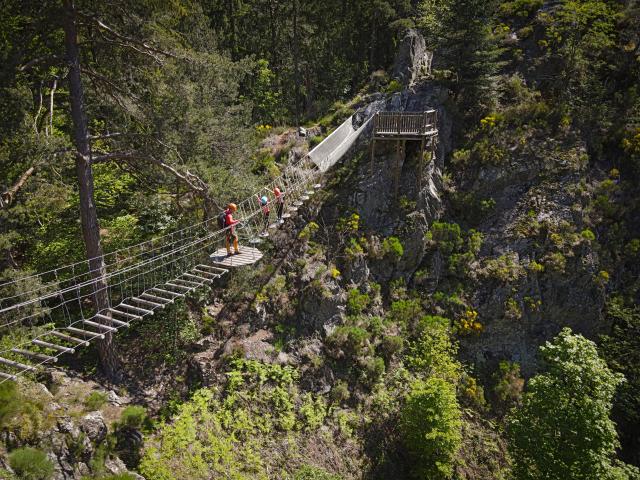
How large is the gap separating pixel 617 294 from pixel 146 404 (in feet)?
49.2

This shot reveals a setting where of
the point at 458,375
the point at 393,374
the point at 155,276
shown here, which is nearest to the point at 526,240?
the point at 458,375

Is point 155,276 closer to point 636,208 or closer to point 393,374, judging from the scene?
point 393,374

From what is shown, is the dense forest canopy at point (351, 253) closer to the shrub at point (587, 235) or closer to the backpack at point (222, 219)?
the shrub at point (587, 235)

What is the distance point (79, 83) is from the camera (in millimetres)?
8875

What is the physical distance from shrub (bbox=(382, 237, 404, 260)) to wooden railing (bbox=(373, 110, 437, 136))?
341 cm

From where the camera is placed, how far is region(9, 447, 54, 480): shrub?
22.1 feet

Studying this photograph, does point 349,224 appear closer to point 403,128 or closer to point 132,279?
point 403,128

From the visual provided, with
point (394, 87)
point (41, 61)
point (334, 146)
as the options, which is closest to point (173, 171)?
point (41, 61)

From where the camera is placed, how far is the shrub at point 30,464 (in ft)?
22.1

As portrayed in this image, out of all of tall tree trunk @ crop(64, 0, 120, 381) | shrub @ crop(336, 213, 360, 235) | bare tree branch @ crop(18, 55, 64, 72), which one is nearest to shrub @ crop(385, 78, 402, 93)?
shrub @ crop(336, 213, 360, 235)

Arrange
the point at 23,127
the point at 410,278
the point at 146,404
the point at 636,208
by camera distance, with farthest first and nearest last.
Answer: the point at 636,208 → the point at 410,278 → the point at 146,404 → the point at 23,127

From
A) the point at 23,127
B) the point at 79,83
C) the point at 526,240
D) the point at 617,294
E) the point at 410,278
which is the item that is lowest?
the point at 617,294

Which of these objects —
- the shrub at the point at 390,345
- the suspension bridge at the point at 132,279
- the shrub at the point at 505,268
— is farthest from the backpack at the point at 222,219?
the shrub at the point at 505,268

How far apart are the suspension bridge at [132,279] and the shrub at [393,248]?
3.06 m
